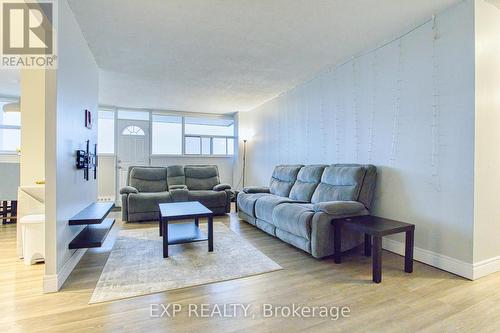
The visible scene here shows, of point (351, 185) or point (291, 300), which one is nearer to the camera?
point (291, 300)

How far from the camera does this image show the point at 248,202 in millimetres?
3994

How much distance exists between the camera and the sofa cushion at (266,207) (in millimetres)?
3346

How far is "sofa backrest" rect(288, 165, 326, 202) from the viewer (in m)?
3.56

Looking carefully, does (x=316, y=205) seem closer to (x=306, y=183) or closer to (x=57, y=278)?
(x=306, y=183)

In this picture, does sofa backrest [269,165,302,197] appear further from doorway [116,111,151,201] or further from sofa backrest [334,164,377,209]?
doorway [116,111,151,201]

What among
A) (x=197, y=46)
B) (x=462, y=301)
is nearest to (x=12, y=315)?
(x=197, y=46)

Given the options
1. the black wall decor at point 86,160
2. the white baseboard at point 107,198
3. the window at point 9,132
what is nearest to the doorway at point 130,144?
the white baseboard at point 107,198

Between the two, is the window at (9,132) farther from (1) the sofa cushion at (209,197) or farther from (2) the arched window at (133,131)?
(1) the sofa cushion at (209,197)

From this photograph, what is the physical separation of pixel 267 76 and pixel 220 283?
10.1 ft

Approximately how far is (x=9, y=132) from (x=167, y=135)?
3.07m

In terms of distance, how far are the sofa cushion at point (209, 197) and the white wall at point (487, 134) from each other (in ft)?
11.9

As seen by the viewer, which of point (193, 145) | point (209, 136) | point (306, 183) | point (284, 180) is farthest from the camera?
point (209, 136)

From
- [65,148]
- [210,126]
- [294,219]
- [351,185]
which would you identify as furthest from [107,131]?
[351,185]

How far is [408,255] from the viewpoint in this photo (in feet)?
7.64
